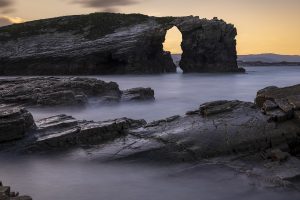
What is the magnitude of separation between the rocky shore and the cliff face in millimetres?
69028

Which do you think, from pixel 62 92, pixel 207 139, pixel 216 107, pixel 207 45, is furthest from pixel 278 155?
pixel 207 45

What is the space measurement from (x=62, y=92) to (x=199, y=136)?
41.1 feet

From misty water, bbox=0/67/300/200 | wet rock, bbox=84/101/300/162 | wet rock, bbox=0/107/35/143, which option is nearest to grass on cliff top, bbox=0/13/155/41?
wet rock, bbox=0/107/35/143

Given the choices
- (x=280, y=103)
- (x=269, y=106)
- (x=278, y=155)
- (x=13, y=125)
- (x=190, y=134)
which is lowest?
(x=278, y=155)

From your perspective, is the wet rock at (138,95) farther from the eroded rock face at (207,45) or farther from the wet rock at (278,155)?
the eroded rock face at (207,45)

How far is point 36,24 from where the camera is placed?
112m

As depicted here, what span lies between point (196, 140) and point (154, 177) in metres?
2.24

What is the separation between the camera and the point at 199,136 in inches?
533

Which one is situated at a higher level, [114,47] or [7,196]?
[114,47]

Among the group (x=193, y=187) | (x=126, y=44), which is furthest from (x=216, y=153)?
(x=126, y=44)

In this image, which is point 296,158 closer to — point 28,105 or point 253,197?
point 253,197

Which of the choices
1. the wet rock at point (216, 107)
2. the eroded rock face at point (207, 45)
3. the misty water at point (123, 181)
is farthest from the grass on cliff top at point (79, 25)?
the misty water at point (123, 181)

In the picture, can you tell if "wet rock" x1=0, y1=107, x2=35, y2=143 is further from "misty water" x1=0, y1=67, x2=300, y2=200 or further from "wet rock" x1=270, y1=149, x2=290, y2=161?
"wet rock" x1=270, y1=149, x2=290, y2=161

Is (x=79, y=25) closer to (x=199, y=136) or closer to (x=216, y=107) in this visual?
(x=216, y=107)
